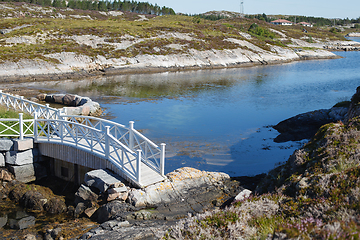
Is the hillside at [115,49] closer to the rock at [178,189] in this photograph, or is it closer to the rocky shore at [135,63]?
the rocky shore at [135,63]

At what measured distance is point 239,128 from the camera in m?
22.6

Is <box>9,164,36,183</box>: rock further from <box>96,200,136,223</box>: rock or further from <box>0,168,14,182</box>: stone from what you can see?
<box>96,200,136,223</box>: rock

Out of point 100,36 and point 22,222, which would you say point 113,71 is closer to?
point 100,36

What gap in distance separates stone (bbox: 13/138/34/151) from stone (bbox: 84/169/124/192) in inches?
178

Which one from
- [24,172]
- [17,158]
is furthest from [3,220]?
[17,158]

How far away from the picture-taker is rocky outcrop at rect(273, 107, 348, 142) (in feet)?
66.2

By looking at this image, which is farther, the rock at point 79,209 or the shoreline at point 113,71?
the shoreline at point 113,71

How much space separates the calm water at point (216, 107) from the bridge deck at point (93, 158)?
3164 mm

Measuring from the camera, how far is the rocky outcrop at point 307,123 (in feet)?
66.2

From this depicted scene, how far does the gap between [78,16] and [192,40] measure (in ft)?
145

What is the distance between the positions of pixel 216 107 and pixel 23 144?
1938 cm

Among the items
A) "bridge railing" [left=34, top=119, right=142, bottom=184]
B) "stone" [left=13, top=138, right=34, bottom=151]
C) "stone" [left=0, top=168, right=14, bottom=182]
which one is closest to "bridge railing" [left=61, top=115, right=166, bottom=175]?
"bridge railing" [left=34, top=119, right=142, bottom=184]

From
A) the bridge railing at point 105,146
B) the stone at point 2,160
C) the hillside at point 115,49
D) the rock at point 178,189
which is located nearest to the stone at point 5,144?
the stone at point 2,160

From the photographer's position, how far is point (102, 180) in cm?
1113
